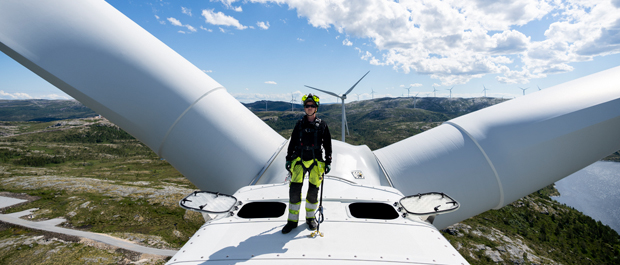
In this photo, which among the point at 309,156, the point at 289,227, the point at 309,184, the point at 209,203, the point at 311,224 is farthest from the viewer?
the point at 309,156

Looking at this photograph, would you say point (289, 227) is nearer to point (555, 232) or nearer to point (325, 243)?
point (325, 243)

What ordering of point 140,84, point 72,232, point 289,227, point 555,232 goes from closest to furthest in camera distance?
point 289,227, point 140,84, point 72,232, point 555,232

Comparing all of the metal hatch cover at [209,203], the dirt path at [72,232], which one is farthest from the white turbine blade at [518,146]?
the dirt path at [72,232]

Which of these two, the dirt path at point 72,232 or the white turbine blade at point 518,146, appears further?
the dirt path at point 72,232

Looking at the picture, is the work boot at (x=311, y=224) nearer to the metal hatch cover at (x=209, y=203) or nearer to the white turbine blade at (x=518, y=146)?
the metal hatch cover at (x=209, y=203)

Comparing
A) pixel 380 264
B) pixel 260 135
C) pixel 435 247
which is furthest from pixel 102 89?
pixel 435 247

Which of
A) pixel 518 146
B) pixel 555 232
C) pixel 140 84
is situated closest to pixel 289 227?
pixel 140 84
